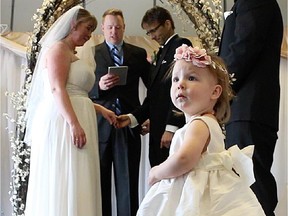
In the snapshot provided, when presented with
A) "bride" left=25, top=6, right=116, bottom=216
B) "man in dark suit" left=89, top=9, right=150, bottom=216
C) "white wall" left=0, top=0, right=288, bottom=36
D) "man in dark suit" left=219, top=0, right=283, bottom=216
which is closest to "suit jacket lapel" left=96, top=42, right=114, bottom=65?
"man in dark suit" left=89, top=9, right=150, bottom=216

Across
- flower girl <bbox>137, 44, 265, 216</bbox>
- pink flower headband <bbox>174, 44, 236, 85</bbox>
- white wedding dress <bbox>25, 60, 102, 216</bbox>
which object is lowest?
white wedding dress <bbox>25, 60, 102, 216</bbox>

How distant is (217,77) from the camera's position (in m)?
1.50

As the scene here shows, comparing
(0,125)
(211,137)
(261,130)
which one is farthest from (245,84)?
(0,125)

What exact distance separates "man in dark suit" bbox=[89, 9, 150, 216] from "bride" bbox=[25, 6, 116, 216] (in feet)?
0.61

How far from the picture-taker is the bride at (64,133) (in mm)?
2371

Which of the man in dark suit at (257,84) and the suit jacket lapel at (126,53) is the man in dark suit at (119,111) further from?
the man in dark suit at (257,84)

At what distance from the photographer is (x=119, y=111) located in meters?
2.74

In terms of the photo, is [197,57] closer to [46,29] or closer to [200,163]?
[200,163]

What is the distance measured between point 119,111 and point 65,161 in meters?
0.49

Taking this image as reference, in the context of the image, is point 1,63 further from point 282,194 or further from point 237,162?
point 237,162

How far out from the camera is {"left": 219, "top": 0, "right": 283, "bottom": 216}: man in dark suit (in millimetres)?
1812

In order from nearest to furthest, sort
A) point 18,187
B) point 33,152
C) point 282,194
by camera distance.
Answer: point 33,152 → point 18,187 → point 282,194

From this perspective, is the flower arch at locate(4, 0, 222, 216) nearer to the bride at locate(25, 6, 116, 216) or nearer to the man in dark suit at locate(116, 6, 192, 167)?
the man in dark suit at locate(116, 6, 192, 167)

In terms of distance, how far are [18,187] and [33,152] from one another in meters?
0.45
